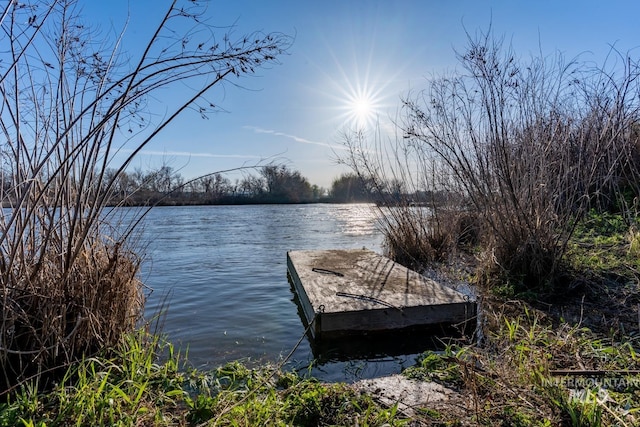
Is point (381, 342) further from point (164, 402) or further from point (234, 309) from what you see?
point (234, 309)

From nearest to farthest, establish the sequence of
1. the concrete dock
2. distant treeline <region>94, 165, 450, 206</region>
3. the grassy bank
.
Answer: the grassy bank
distant treeline <region>94, 165, 450, 206</region>
the concrete dock

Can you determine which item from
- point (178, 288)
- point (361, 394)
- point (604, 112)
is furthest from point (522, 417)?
point (178, 288)

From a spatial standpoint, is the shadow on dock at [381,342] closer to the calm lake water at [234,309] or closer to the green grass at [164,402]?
the calm lake water at [234,309]

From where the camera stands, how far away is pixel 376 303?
3.99 meters

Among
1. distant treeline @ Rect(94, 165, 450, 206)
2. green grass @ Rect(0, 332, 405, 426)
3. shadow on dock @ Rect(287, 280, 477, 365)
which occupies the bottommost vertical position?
shadow on dock @ Rect(287, 280, 477, 365)

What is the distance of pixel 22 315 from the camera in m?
2.37

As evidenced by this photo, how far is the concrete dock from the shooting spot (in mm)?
3764

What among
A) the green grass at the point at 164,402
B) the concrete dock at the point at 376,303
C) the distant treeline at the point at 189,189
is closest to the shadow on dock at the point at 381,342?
the concrete dock at the point at 376,303

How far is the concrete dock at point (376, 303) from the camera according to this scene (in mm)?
3764

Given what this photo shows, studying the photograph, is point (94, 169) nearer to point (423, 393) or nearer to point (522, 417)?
point (423, 393)

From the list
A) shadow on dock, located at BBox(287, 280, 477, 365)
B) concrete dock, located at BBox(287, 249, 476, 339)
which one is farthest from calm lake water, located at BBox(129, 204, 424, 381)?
concrete dock, located at BBox(287, 249, 476, 339)

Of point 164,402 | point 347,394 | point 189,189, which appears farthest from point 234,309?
point 347,394

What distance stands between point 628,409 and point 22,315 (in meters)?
3.56

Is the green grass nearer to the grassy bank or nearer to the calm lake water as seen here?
the grassy bank
